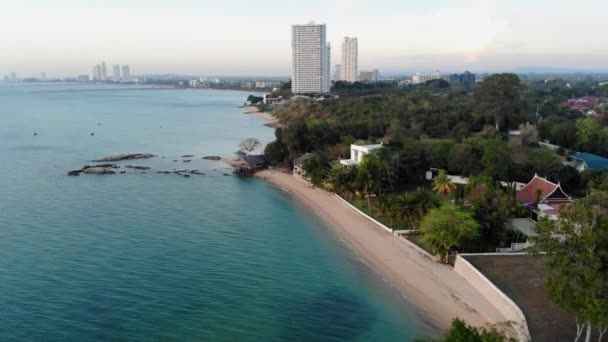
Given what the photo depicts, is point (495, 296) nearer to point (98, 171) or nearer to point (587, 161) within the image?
point (587, 161)

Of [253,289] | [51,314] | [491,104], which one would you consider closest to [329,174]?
[253,289]

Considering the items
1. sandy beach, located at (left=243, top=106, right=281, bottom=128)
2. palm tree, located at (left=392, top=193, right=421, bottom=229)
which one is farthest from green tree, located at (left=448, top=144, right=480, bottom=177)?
sandy beach, located at (left=243, top=106, right=281, bottom=128)

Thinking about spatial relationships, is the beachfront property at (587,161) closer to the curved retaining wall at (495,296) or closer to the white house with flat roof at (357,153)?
the white house with flat roof at (357,153)

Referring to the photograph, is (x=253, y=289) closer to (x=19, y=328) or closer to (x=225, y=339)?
(x=225, y=339)

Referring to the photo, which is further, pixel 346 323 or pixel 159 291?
pixel 159 291

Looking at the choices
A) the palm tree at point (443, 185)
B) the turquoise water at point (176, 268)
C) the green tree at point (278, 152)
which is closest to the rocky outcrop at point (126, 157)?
the turquoise water at point (176, 268)

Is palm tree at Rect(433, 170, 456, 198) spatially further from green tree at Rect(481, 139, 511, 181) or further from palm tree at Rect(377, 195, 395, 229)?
palm tree at Rect(377, 195, 395, 229)

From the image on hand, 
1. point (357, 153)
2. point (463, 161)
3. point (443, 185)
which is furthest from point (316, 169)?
point (463, 161)
